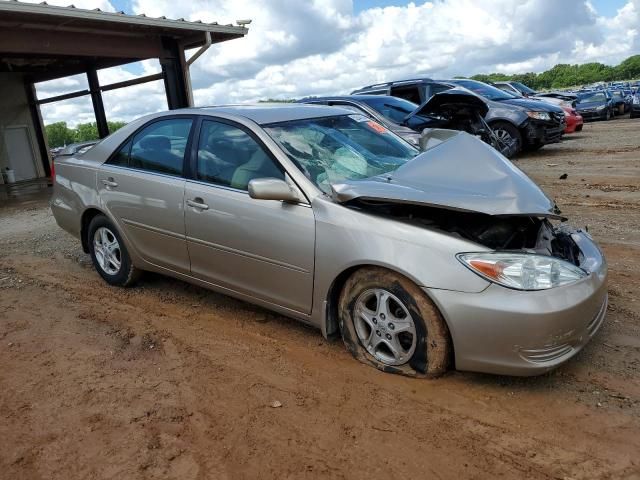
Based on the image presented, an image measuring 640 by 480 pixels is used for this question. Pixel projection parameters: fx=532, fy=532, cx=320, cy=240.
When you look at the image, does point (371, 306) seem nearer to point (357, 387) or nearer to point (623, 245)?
point (357, 387)

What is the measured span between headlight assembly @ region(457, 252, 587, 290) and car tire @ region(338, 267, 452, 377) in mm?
319

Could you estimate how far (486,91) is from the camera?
12.2 metres

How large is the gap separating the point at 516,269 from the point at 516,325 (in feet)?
0.91

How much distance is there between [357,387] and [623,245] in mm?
3450

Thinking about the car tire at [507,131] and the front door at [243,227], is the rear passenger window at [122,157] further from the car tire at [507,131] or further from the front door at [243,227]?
the car tire at [507,131]

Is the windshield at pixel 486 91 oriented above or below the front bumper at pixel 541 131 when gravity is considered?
above

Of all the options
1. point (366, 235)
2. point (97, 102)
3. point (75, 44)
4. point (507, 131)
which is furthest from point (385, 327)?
point (97, 102)

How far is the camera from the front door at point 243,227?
3230 mm

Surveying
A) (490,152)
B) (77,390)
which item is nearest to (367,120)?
(490,152)

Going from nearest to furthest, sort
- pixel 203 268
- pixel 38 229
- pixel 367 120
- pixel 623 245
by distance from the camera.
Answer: pixel 203 268 → pixel 367 120 → pixel 623 245 → pixel 38 229

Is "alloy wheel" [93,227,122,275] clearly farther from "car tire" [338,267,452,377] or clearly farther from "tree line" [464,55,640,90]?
"tree line" [464,55,640,90]

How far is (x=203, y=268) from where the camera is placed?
384 centimetres

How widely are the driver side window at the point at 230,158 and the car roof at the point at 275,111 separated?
0.49ft

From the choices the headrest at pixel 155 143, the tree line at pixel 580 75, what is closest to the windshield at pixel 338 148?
the headrest at pixel 155 143
